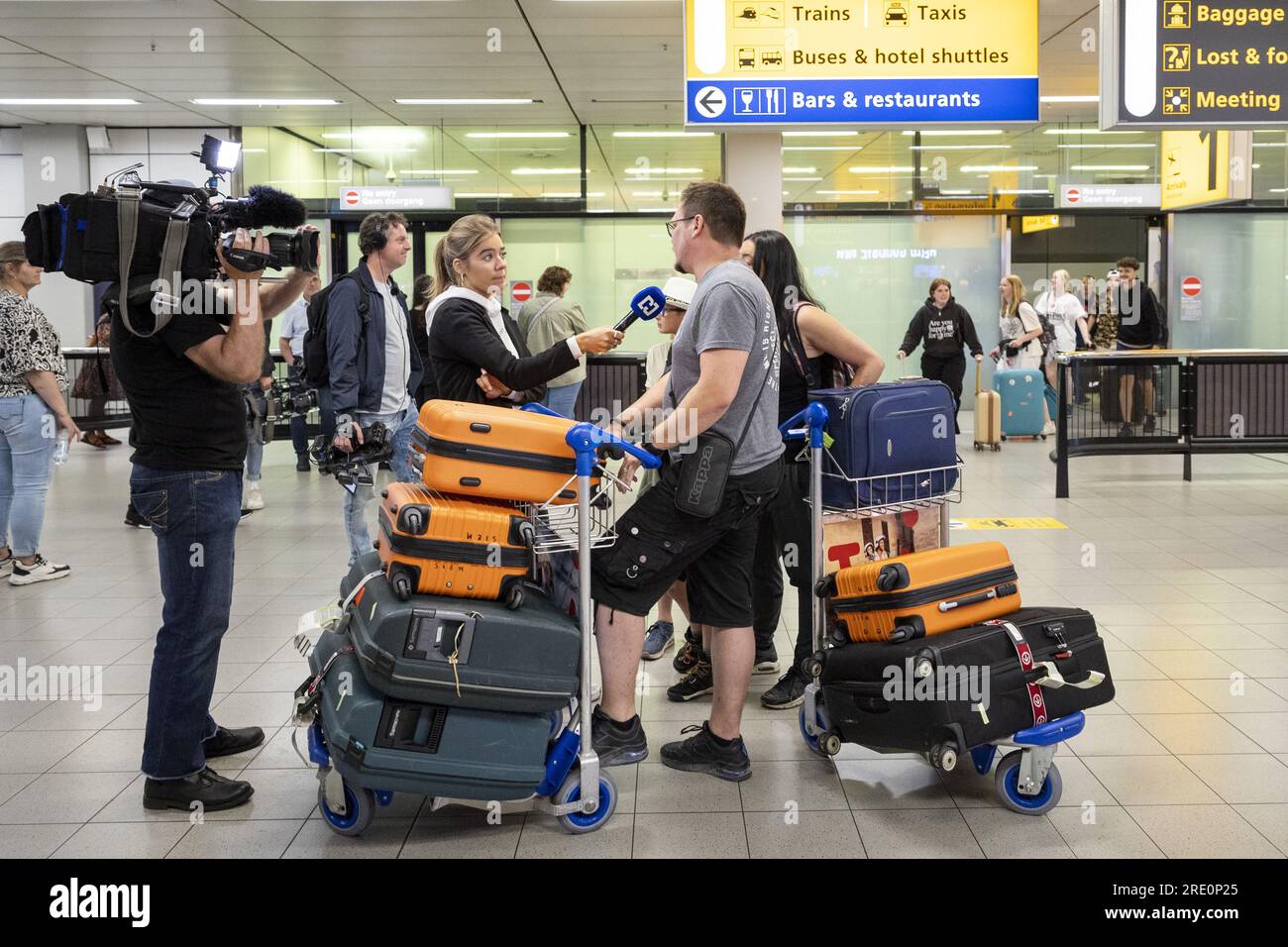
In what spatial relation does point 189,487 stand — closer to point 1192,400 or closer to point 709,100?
point 709,100

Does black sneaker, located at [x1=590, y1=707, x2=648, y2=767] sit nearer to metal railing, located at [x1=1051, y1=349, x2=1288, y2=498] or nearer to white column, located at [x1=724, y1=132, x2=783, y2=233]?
white column, located at [x1=724, y1=132, x2=783, y2=233]

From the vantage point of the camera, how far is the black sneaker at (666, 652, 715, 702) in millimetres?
4426

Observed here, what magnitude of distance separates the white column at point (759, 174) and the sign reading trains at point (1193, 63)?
2.13 m

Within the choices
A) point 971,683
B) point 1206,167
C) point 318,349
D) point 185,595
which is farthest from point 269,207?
point 1206,167

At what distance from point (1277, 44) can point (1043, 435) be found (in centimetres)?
713

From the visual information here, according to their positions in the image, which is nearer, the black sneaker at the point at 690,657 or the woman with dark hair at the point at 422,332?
the black sneaker at the point at 690,657

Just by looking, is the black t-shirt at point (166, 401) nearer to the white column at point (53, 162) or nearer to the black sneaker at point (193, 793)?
the black sneaker at point (193, 793)

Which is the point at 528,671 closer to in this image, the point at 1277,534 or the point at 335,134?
the point at 1277,534

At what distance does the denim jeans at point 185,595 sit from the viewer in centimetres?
330

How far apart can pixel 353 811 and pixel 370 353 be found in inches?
99.4

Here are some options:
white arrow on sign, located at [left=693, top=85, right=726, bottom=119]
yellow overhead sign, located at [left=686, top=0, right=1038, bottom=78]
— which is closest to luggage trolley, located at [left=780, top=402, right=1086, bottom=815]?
white arrow on sign, located at [left=693, top=85, right=726, bottom=119]

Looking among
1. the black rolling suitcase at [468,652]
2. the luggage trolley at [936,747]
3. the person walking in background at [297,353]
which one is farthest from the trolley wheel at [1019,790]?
the person walking in background at [297,353]

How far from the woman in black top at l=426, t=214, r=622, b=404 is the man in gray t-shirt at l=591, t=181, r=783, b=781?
1.22 ft

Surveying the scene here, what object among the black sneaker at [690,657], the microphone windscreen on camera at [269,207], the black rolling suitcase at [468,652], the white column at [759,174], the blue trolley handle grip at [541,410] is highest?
the white column at [759,174]
